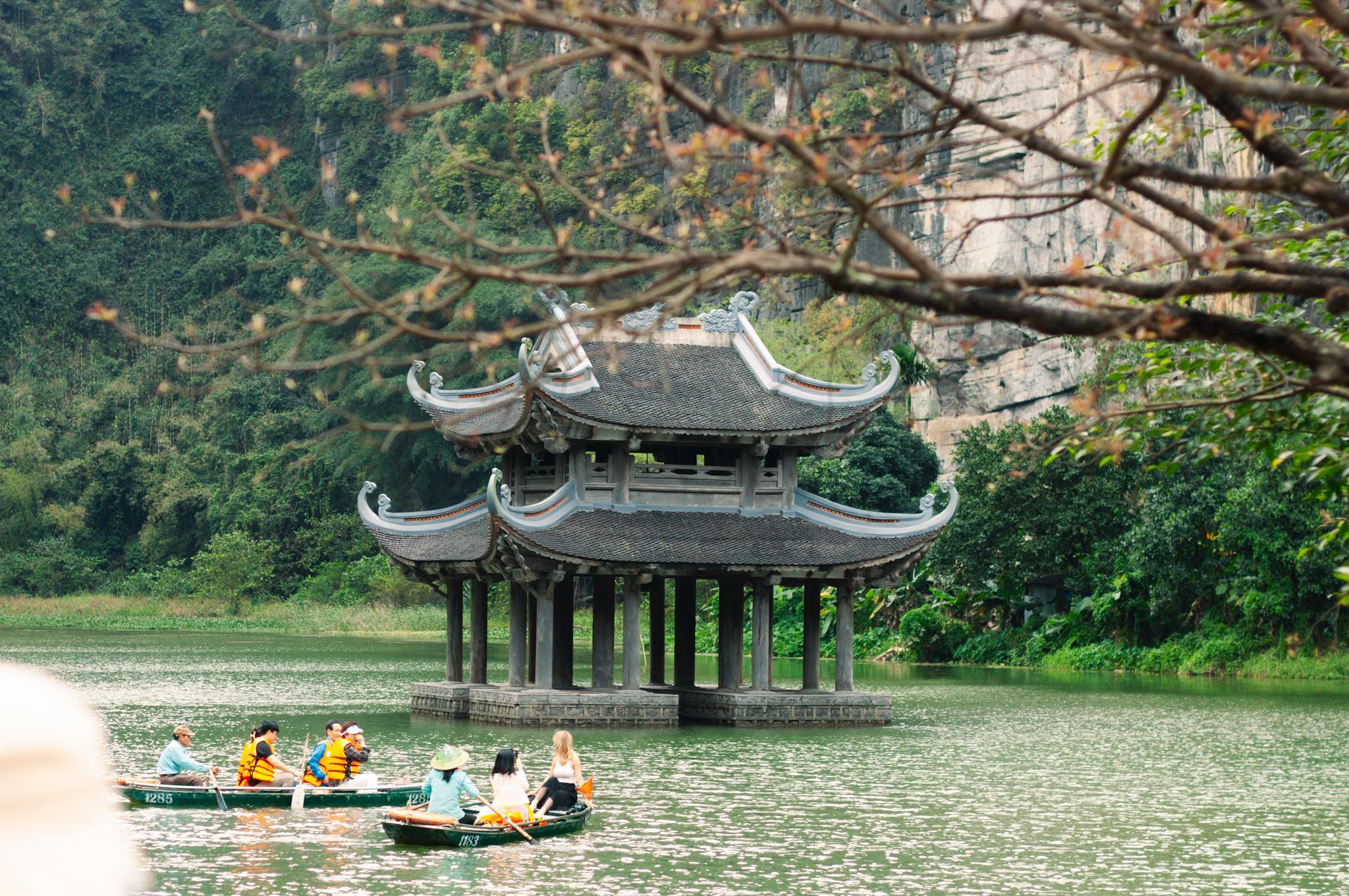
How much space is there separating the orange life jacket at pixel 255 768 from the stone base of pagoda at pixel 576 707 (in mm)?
8027

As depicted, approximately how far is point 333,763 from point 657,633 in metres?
14.0

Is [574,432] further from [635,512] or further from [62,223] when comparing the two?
[62,223]

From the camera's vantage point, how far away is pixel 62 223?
78500mm

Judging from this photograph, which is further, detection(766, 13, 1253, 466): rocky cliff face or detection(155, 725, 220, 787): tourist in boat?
detection(766, 13, 1253, 466): rocky cliff face

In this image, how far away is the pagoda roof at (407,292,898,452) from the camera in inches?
957

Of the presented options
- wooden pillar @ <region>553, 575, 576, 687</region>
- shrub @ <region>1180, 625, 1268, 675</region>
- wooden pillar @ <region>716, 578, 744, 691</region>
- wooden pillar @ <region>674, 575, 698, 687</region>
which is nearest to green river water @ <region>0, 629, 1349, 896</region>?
wooden pillar @ <region>716, 578, 744, 691</region>

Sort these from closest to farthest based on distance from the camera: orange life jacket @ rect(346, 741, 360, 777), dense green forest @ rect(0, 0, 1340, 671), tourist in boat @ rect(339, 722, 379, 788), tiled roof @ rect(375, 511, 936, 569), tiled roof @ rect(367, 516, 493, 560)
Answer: tourist in boat @ rect(339, 722, 379, 788) → orange life jacket @ rect(346, 741, 360, 777) → tiled roof @ rect(375, 511, 936, 569) → tiled roof @ rect(367, 516, 493, 560) → dense green forest @ rect(0, 0, 1340, 671)

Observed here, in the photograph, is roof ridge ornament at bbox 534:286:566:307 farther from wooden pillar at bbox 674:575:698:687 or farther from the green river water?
wooden pillar at bbox 674:575:698:687

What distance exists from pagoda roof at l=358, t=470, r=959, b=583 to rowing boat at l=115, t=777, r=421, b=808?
717cm

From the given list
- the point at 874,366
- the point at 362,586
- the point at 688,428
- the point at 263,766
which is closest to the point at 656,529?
the point at 688,428

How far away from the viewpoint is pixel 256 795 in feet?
50.9

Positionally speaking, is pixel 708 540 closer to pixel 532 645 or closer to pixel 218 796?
pixel 532 645

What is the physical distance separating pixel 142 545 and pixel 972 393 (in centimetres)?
3505

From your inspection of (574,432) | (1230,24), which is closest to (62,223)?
(574,432)
